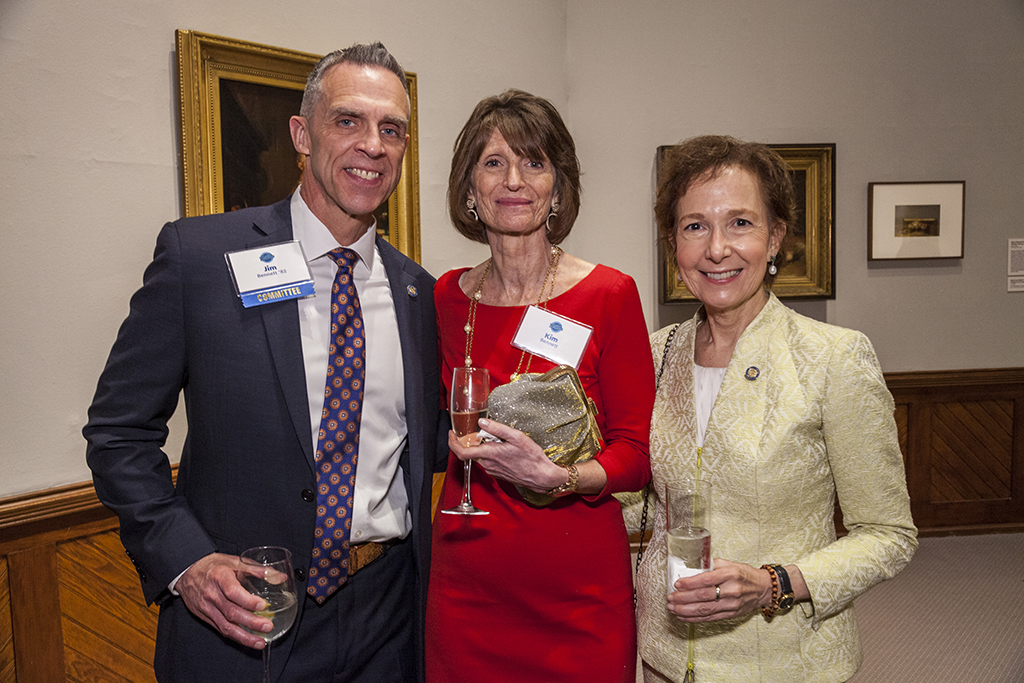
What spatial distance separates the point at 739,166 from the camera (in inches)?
69.6

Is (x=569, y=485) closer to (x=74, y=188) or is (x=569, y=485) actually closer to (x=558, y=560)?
(x=558, y=560)

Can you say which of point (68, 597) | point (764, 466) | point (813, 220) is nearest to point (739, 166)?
point (764, 466)

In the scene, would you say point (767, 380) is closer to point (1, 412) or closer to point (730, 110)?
point (1, 412)

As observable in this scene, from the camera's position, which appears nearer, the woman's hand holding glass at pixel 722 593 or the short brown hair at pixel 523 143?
the woman's hand holding glass at pixel 722 593

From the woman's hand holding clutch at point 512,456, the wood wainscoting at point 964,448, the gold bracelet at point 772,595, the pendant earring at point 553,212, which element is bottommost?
the wood wainscoting at point 964,448

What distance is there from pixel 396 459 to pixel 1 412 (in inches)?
67.3

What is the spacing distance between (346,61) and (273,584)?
128 centimetres

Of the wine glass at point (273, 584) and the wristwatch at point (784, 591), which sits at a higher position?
the wine glass at point (273, 584)

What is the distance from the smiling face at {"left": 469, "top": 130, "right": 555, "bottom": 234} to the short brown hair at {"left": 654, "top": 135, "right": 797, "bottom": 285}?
370mm

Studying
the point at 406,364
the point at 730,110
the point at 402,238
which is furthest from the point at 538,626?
the point at 730,110

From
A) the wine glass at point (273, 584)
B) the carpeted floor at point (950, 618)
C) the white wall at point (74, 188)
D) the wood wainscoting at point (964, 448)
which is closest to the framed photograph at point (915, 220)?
the wood wainscoting at point (964, 448)

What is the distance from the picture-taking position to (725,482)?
→ 1.65m

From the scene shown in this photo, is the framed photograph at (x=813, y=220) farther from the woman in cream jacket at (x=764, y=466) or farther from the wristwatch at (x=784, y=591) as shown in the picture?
the wristwatch at (x=784, y=591)

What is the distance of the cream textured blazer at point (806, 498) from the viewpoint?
1.58 metres
